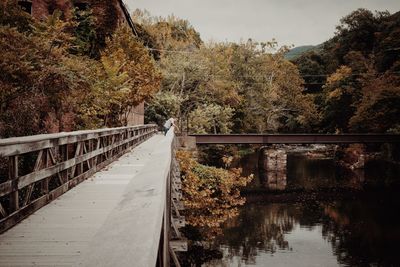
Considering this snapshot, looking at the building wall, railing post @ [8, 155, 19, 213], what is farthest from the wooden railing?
the building wall

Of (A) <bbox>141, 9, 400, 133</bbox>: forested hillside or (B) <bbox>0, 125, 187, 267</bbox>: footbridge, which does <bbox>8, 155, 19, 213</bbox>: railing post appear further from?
(A) <bbox>141, 9, 400, 133</bbox>: forested hillside

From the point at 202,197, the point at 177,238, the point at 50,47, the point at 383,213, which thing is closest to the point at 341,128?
the point at 383,213

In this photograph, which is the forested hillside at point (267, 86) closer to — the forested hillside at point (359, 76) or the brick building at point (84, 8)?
the forested hillside at point (359, 76)

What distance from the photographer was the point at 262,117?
53312 millimetres

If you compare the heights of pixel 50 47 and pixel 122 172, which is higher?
pixel 50 47

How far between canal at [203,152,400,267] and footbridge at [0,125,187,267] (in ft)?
Answer: 40.2

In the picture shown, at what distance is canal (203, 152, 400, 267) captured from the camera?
67.2ft

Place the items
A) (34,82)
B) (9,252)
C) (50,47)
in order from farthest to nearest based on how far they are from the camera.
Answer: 1. (50,47)
2. (34,82)
3. (9,252)

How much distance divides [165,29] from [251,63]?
21.2 meters

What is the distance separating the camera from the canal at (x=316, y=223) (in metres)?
20.5

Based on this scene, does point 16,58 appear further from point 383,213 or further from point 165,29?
point 165,29

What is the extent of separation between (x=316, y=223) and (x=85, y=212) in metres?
22.9

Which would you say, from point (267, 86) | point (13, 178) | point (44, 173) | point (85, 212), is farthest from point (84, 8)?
point (267, 86)

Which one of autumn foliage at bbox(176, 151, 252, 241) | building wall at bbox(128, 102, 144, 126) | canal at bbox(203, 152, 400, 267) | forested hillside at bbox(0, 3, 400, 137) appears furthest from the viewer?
building wall at bbox(128, 102, 144, 126)
